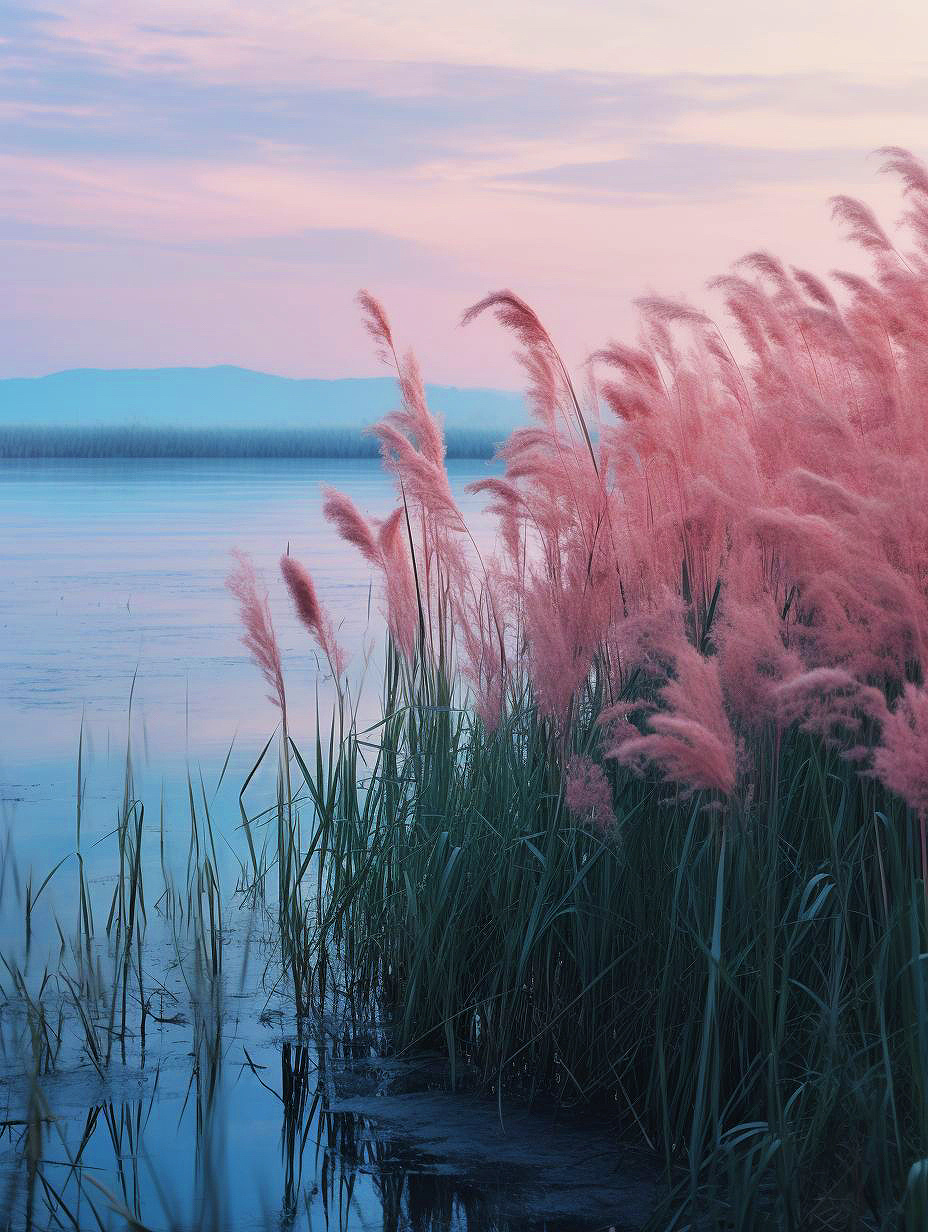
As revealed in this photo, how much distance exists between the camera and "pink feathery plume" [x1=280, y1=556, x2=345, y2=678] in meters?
3.58

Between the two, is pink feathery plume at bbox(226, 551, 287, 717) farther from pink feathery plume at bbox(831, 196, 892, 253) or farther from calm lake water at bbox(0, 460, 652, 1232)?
pink feathery plume at bbox(831, 196, 892, 253)

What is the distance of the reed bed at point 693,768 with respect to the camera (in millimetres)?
2043

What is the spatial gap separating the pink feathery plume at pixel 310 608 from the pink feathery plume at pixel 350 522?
0.55 feet

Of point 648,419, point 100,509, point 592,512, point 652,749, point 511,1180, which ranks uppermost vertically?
point 100,509

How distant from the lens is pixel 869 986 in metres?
2.36

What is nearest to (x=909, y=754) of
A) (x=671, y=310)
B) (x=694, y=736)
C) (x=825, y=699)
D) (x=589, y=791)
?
(x=694, y=736)

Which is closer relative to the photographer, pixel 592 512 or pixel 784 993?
pixel 784 993

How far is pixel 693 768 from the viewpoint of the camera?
6.36 feet

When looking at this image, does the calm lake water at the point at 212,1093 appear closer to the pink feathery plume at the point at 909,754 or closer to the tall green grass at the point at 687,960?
the tall green grass at the point at 687,960

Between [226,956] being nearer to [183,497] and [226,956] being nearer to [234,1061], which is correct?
[234,1061]

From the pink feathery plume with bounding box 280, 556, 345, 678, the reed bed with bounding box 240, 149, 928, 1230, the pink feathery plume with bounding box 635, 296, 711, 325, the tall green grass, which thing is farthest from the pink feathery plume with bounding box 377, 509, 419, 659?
the pink feathery plume with bounding box 635, 296, 711, 325

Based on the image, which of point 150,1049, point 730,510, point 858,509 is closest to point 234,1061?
point 150,1049

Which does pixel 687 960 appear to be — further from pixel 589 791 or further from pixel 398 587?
pixel 398 587

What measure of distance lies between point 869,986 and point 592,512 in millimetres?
1094
